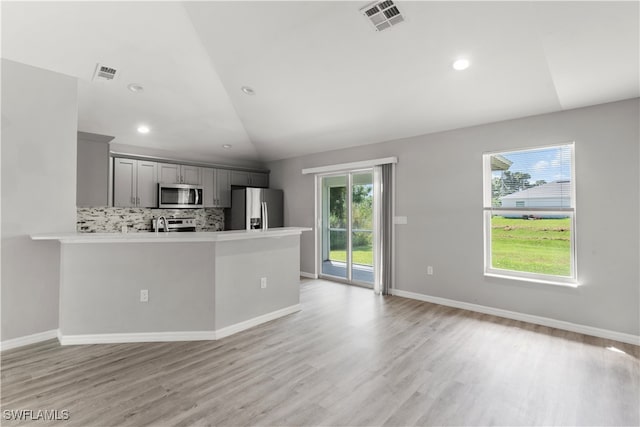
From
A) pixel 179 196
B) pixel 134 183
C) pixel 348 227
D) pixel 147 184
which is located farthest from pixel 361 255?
pixel 134 183

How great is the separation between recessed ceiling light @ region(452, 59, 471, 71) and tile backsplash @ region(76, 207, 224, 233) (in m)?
4.88

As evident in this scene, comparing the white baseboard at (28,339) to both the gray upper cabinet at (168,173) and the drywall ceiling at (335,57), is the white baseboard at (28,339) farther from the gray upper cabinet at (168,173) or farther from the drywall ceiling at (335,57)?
the gray upper cabinet at (168,173)

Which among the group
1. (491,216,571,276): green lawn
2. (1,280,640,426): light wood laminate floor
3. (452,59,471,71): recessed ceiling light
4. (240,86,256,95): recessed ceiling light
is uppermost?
(240,86,256,95): recessed ceiling light

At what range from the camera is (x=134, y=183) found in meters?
5.10

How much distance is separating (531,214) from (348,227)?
2.79 meters

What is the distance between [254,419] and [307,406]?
1.15 ft

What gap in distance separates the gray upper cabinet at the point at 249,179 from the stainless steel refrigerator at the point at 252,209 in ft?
0.91

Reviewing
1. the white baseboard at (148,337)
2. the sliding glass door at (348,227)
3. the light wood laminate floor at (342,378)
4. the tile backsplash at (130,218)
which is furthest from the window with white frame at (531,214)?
the tile backsplash at (130,218)

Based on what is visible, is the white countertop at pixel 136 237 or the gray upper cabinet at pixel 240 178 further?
the gray upper cabinet at pixel 240 178

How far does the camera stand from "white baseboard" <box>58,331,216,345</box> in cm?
304

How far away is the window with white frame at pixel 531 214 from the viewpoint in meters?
3.60

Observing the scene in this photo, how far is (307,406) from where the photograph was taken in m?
2.11

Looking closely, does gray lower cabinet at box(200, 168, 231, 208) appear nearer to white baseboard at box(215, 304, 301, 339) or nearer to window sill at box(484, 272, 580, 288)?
white baseboard at box(215, 304, 301, 339)

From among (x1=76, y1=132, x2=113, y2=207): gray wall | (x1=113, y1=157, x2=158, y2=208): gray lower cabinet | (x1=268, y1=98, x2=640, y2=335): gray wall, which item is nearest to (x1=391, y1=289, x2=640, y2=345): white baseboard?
(x1=268, y1=98, x2=640, y2=335): gray wall
